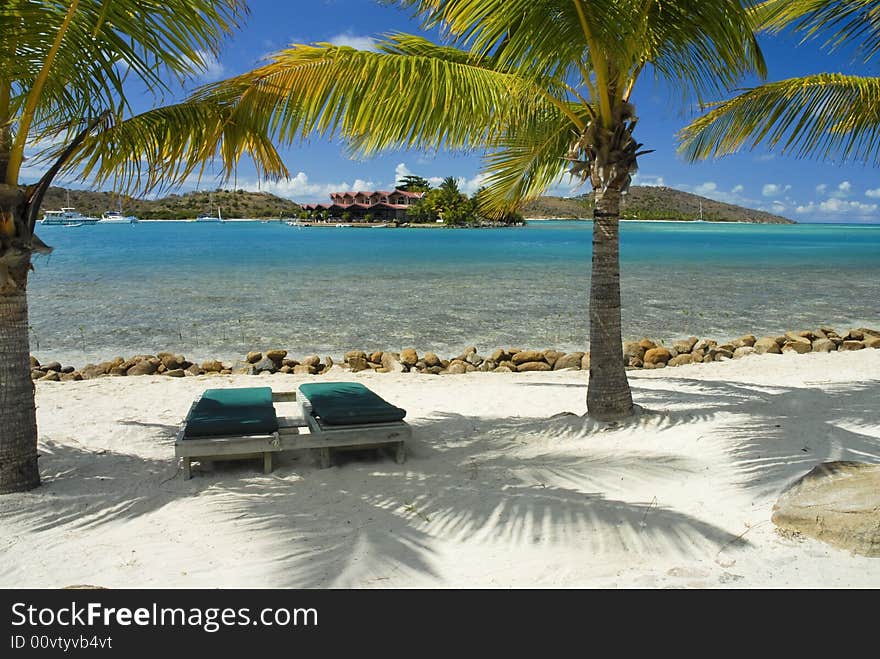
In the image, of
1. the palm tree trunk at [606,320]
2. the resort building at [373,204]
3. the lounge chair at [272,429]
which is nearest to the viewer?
the lounge chair at [272,429]

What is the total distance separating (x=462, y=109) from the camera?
214 inches

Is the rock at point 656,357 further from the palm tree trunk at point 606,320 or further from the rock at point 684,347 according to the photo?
the palm tree trunk at point 606,320

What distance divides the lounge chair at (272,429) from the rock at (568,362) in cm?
578

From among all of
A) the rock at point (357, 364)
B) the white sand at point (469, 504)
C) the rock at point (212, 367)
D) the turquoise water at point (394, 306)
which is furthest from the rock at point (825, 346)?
the rock at point (212, 367)

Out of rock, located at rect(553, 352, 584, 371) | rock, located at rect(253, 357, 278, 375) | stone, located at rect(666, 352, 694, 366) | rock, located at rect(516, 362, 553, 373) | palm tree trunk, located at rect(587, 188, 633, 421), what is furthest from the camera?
stone, located at rect(666, 352, 694, 366)

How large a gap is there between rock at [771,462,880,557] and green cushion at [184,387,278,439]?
383cm

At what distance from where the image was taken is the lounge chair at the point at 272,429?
16.7ft

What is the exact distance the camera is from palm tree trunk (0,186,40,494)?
→ 4.44 metres

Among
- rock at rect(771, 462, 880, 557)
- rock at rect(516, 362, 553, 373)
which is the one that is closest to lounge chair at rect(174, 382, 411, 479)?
rock at rect(771, 462, 880, 557)

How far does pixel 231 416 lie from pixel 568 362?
705cm

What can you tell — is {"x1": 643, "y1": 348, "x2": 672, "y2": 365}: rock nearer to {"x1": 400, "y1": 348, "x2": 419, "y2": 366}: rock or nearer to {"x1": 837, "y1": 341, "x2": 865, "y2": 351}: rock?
{"x1": 837, "y1": 341, "x2": 865, "y2": 351}: rock

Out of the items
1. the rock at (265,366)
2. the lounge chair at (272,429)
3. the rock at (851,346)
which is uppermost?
the rock at (851,346)

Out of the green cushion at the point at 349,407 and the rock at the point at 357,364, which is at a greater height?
the green cushion at the point at 349,407
